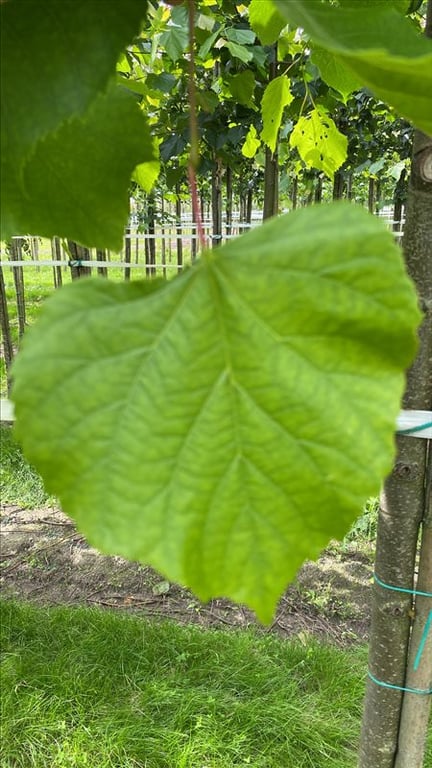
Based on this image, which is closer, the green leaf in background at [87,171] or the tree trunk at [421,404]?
the green leaf in background at [87,171]

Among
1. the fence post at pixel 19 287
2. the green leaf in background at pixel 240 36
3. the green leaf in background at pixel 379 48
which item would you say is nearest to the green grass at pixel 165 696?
the green leaf in background at pixel 379 48

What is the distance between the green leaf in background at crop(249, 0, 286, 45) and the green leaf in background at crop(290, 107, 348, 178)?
562mm

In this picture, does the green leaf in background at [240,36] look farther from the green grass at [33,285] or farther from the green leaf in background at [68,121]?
the green grass at [33,285]

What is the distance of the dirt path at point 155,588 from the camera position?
77.3 inches

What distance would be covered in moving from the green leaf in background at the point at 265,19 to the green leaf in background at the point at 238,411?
44 centimetres

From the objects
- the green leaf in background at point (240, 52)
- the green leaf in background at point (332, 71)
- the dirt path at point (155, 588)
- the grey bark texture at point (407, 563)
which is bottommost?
the dirt path at point (155, 588)

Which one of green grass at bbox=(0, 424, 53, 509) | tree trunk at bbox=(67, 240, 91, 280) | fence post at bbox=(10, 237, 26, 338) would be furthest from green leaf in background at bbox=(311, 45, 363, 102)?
fence post at bbox=(10, 237, 26, 338)

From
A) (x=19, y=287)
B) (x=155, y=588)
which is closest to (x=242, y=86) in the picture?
(x=155, y=588)

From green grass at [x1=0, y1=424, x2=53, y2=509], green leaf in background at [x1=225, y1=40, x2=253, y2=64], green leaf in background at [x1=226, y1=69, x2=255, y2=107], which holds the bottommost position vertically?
green grass at [x1=0, y1=424, x2=53, y2=509]

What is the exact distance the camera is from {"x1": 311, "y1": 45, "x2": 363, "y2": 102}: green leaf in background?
0.59 meters

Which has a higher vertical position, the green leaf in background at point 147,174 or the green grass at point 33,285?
the green leaf in background at point 147,174

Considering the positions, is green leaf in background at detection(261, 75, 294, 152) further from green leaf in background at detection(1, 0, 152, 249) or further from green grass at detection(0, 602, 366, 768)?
green grass at detection(0, 602, 366, 768)

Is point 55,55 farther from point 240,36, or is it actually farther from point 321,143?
point 240,36

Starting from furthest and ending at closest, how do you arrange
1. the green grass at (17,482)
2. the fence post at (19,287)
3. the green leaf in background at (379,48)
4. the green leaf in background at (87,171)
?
the fence post at (19,287) < the green grass at (17,482) < the green leaf in background at (87,171) < the green leaf in background at (379,48)
